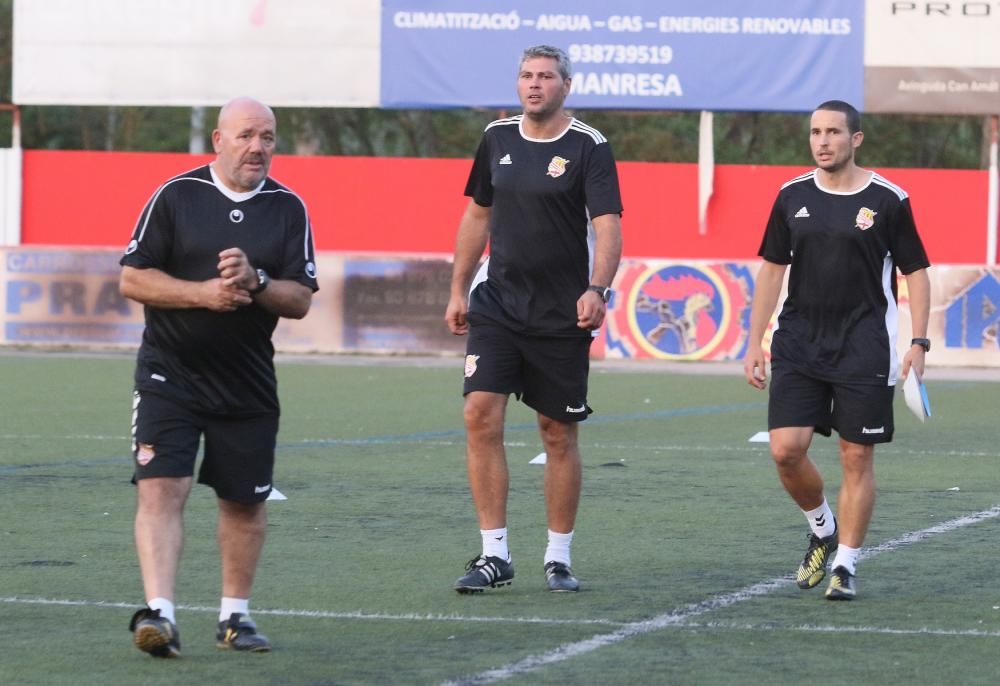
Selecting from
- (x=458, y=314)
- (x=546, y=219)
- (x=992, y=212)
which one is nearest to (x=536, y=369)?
(x=458, y=314)

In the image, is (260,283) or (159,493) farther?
(159,493)

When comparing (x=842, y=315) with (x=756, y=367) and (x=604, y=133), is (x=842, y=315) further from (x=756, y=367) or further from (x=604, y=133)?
(x=604, y=133)

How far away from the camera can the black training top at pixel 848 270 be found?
809 cm

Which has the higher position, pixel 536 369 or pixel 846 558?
pixel 536 369

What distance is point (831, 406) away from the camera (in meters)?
8.26

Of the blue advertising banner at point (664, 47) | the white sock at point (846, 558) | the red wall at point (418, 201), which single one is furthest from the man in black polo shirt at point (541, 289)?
the red wall at point (418, 201)

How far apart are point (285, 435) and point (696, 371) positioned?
29.0 feet

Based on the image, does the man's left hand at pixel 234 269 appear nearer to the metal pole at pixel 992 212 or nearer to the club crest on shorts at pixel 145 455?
the club crest on shorts at pixel 145 455

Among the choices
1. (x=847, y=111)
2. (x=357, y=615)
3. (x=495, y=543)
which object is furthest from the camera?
(x=495, y=543)

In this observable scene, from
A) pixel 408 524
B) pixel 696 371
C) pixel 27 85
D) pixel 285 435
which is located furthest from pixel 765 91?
pixel 408 524

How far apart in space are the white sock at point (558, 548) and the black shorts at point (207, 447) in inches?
65.4

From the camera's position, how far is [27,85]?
2623 centimetres

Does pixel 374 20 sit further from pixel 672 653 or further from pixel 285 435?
pixel 672 653

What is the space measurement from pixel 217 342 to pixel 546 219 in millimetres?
1905
